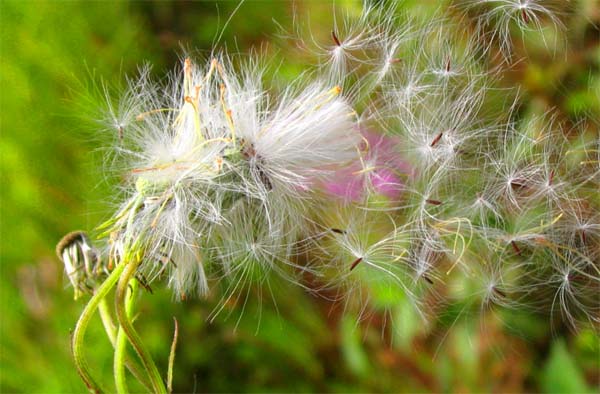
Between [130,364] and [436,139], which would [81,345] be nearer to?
[130,364]

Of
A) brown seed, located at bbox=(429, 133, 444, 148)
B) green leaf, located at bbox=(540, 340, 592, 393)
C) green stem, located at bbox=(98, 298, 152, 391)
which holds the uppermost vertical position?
brown seed, located at bbox=(429, 133, 444, 148)

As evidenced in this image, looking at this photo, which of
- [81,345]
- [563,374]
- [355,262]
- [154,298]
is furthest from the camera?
[154,298]

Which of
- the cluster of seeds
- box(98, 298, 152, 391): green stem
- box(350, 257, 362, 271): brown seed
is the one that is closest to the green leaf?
the cluster of seeds

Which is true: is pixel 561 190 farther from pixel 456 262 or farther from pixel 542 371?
pixel 542 371

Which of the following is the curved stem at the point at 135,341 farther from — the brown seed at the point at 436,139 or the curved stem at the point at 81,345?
the brown seed at the point at 436,139

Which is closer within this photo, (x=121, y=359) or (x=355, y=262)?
(x=121, y=359)

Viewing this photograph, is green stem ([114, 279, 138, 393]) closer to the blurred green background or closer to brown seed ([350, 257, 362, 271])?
brown seed ([350, 257, 362, 271])

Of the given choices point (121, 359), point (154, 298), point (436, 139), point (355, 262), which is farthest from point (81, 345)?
point (154, 298)

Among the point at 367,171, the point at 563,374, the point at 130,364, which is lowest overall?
the point at 563,374
